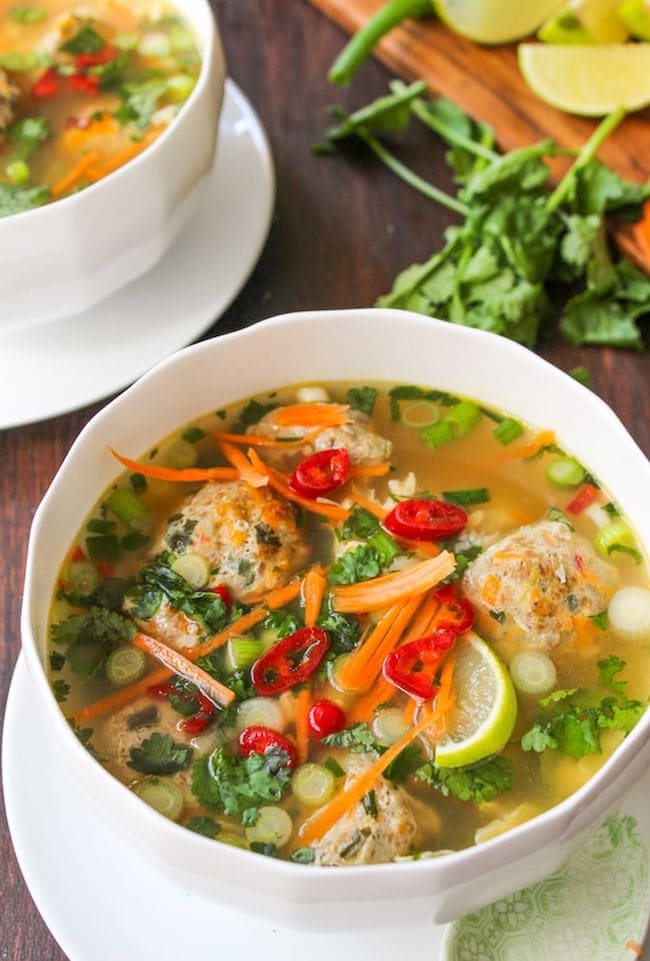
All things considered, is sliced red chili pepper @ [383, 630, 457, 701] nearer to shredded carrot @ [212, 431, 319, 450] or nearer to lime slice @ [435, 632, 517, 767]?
lime slice @ [435, 632, 517, 767]

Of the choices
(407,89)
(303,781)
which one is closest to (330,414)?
(303,781)

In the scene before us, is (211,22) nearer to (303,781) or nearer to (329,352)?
(329,352)

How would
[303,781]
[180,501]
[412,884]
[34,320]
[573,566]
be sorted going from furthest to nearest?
[34,320] < [180,501] < [573,566] < [303,781] < [412,884]

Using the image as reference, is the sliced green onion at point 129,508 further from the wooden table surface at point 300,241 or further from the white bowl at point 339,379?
the wooden table surface at point 300,241

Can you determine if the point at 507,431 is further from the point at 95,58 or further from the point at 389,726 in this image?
the point at 95,58

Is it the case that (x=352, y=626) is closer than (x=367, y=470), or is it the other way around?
(x=352, y=626)

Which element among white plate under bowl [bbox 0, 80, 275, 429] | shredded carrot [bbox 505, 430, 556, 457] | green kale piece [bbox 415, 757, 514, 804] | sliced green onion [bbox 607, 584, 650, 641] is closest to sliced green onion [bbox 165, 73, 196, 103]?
white plate under bowl [bbox 0, 80, 275, 429]

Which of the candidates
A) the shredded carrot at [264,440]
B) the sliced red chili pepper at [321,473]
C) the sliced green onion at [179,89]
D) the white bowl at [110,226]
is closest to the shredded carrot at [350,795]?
the sliced red chili pepper at [321,473]

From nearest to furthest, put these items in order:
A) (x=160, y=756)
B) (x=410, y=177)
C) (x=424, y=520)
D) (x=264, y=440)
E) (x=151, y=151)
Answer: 1. (x=160, y=756)
2. (x=424, y=520)
3. (x=264, y=440)
4. (x=151, y=151)
5. (x=410, y=177)

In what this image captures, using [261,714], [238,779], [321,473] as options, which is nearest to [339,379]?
[321,473]
